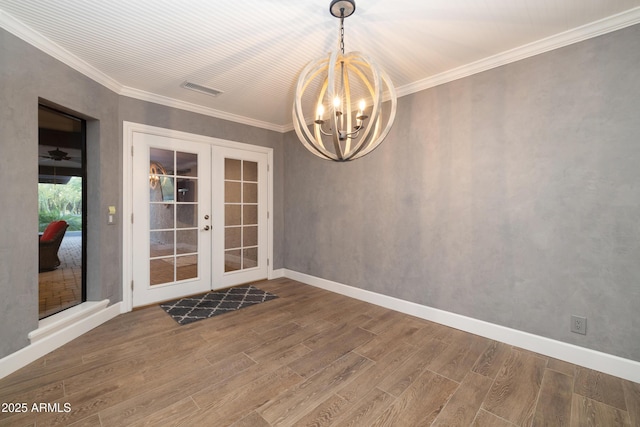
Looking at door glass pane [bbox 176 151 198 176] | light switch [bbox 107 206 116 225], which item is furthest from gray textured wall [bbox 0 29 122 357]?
door glass pane [bbox 176 151 198 176]

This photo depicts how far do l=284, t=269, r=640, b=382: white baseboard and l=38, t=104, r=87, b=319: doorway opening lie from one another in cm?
323

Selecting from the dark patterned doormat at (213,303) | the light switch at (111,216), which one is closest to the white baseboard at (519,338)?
the dark patterned doormat at (213,303)

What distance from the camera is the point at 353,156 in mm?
1848

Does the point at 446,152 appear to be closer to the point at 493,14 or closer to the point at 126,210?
the point at 493,14

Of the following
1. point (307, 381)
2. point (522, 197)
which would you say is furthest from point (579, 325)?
point (307, 381)

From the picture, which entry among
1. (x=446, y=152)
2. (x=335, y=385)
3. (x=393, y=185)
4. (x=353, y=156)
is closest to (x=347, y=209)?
(x=393, y=185)

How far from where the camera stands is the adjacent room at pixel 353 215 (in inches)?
73.9

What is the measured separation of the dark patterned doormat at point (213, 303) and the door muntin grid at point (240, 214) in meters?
0.44

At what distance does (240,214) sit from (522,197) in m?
3.60

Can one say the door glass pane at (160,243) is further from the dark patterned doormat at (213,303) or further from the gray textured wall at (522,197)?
the gray textured wall at (522,197)

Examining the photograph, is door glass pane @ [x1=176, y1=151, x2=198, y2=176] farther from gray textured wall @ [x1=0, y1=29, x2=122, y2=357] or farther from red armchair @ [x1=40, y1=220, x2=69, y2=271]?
red armchair @ [x1=40, y1=220, x2=69, y2=271]

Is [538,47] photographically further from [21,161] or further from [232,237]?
[21,161]

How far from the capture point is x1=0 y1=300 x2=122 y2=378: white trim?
208cm

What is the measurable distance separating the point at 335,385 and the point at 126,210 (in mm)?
3021
